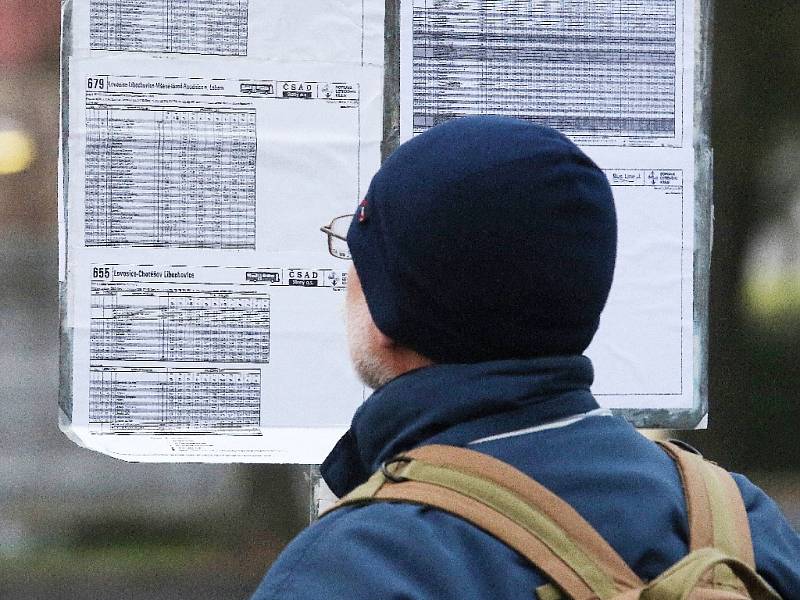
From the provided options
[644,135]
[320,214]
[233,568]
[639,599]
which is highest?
[644,135]

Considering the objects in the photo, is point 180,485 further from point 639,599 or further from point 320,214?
point 639,599

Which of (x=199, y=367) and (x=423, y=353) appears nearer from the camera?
(x=423, y=353)

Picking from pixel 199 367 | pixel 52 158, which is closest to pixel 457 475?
pixel 199 367

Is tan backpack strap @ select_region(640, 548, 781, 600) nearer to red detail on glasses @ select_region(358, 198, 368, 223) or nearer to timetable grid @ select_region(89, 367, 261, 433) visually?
red detail on glasses @ select_region(358, 198, 368, 223)

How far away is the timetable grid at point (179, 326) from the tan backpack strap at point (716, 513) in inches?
40.3

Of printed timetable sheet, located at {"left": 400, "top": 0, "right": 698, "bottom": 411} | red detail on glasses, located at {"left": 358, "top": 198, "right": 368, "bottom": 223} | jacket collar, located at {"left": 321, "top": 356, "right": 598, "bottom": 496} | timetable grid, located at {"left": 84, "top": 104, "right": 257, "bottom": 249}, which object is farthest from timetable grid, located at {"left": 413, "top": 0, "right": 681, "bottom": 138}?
jacket collar, located at {"left": 321, "top": 356, "right": 598, "bottom": 496}

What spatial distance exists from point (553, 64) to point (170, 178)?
30.0 inches

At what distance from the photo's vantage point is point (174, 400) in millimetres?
2256

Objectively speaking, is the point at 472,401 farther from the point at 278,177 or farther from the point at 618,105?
the point at 618,105

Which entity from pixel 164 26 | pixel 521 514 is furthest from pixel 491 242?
pixel 164 26

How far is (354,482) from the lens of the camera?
158 cm

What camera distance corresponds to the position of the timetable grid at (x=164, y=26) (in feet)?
7.32

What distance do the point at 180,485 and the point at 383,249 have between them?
0.99 meters

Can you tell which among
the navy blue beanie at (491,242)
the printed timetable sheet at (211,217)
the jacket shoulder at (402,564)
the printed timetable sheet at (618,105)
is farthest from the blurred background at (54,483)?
the jacket shoulder at (402,564)
